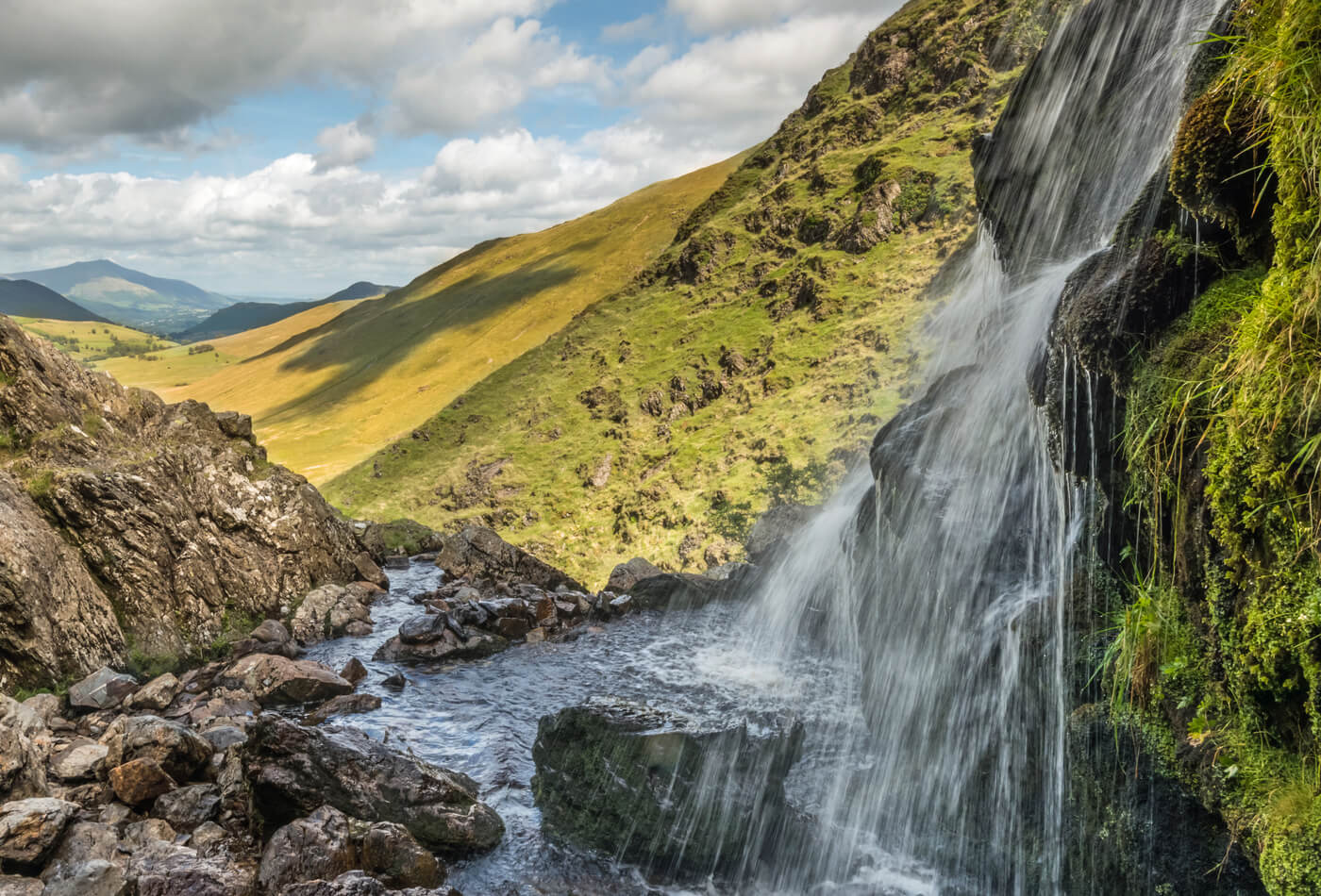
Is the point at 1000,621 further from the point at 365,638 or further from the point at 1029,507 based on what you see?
the point at 365,638

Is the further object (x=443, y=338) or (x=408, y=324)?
(x=408, y=324)

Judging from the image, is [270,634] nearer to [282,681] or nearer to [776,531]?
[282,681]

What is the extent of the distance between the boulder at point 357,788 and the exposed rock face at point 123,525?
1010 centimetres

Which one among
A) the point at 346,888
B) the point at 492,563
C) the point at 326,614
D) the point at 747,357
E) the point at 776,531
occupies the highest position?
the point at 747,357

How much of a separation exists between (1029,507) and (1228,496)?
787cm

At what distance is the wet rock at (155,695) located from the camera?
17.6 m

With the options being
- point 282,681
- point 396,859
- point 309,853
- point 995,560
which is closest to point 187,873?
point 309,853

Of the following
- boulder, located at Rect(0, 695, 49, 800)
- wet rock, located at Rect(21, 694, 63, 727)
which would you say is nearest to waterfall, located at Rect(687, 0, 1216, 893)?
boulder, located at Rect(0, 695, 49, 800)

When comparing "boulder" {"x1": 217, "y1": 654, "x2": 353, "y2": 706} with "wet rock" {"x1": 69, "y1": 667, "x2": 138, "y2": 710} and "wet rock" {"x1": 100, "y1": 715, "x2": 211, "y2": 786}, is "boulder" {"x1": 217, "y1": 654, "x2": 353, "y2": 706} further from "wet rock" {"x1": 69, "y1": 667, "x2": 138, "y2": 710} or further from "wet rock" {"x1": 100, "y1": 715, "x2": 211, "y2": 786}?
"wet rock" {"x1": 100, "y1": 715, "x2": 211, "y2": 786}

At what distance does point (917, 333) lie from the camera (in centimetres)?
5738

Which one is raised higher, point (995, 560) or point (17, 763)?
point (995, 560)

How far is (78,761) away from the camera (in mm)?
12883

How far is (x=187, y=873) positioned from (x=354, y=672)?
36.4 feet

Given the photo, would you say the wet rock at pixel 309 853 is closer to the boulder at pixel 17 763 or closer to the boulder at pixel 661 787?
the boulder at pixel 661 787
